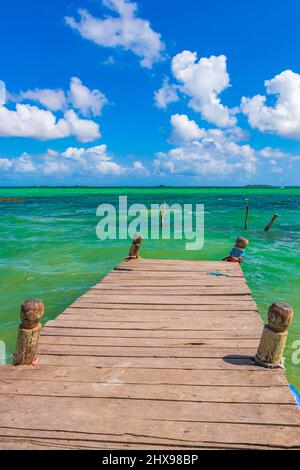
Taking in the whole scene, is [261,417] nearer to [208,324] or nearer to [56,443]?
[56,443]

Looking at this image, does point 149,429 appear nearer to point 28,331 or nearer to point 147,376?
point 147,376

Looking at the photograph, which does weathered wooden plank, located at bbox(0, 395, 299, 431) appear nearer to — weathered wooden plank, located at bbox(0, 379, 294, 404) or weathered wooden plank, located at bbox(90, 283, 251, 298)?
weathered wooden plank, located at bbox(0, 379, 294, 404)

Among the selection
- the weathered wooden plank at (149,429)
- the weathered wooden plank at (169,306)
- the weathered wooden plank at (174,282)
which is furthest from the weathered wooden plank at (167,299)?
the weathered wooden plank at (149,429)

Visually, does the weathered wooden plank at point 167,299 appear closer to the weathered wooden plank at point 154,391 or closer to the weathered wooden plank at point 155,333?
the weathered wooden plank at point 155,333

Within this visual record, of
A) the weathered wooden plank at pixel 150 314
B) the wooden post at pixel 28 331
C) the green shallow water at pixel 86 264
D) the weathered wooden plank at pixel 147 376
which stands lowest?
the green shallow water at pixel 86 264

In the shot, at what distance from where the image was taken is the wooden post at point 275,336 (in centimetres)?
371

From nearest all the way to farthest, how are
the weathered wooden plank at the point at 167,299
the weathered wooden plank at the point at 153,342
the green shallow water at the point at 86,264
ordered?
the weathered wooden plank at the point at 153,342 < the weathered wooden plank at the point at 167,299 < the green shallow water at the point at 86,264

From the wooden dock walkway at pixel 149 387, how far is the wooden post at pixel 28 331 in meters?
0.13

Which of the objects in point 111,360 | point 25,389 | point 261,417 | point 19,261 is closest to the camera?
point 261,417

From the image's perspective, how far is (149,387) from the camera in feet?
11.8

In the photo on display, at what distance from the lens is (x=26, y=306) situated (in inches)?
150

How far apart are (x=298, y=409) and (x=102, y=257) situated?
1403 centimetres
